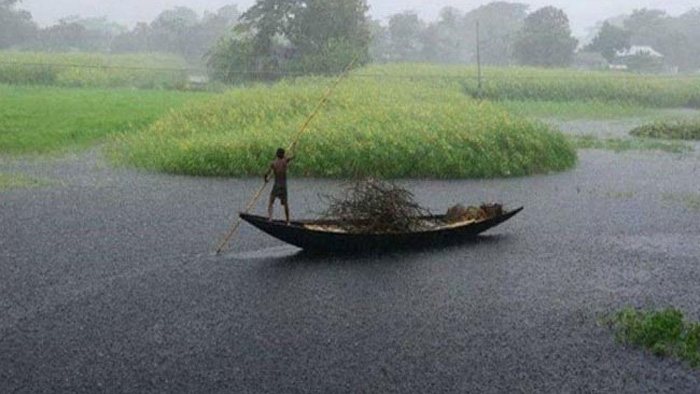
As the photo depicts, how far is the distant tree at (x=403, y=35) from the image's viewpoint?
6122 centimetres

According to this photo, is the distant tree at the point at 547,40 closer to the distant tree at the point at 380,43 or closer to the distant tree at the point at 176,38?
the distant tree at the point at 380,43

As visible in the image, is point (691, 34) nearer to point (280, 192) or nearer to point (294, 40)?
point (294, 40)

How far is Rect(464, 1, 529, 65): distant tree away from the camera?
2399 inches

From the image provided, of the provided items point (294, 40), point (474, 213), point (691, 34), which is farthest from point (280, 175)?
point (691, 34)

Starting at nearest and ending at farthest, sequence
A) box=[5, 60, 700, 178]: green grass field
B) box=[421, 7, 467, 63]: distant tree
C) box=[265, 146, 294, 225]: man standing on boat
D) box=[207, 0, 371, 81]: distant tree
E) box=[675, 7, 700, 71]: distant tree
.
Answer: box=[265, 146, 294, 225]: man standing on boat → box=[5, 60, 700, 178]: green grass field → box=[207, 0, 371, 81]: distant tree → box=[675, 7, 700, 71]: distant tree → box=[421, 7, 467, 63]: distant tree

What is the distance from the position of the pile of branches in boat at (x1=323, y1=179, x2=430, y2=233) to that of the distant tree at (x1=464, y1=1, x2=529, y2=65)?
167ft

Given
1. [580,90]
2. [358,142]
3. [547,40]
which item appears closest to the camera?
[358,142]

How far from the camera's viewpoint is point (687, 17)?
78.7m

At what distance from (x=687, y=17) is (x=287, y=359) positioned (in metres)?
81.0

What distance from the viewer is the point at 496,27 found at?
232 ft

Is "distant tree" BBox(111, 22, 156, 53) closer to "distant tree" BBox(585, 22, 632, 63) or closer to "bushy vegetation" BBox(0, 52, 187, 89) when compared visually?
"bushy vegetation" BBox(0, 52, 187, 89)

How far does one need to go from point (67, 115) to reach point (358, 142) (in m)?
9.58

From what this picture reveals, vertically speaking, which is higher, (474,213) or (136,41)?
(136,41)

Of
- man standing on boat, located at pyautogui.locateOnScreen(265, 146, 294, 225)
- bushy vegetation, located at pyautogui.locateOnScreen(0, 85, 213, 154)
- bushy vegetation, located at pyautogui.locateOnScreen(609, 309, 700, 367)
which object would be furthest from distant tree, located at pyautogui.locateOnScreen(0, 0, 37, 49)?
bushy vegetation, located at pyautogui.locateOnScreen(609, 309, 700, 367)
